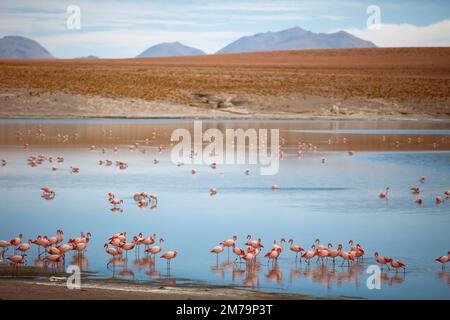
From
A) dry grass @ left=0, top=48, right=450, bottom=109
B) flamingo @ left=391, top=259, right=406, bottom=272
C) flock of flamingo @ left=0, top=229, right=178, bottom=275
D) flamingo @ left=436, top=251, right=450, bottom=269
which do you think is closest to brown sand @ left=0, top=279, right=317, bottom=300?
flock of flamingo @ left=0, top=229, right=178, bottom=275

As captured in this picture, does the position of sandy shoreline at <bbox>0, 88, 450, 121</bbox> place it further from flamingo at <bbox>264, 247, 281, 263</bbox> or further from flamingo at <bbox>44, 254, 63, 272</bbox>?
flamingo at <bbox>264, 247, 281, 263</bbox>

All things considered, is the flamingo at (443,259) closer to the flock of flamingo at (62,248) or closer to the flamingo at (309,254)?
the flamingo at (309,254)

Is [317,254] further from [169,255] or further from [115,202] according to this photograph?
[115,202]

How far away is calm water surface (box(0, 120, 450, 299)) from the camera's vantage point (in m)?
8.66

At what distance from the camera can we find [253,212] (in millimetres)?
12742

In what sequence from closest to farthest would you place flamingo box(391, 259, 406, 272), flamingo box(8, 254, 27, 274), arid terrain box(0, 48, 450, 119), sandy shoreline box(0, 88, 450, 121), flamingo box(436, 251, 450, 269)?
flamingo box(8, 254, 27, 274)
flamingo box(391, 259, 406, 272)
flamingo box(436, 251, 450, 269)
sandy shoreline box(0, 88, 450, 121)
arid terrain box(0, 48, 450, 119)

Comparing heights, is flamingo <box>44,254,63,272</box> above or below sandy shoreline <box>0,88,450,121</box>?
below

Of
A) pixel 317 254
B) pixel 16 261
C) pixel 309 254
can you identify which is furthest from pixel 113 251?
pixel 317 254

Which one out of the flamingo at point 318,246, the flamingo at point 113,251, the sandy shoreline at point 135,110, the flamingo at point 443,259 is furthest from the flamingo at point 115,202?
the sandy shoreline at point 135,110

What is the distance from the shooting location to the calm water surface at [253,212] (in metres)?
8.66

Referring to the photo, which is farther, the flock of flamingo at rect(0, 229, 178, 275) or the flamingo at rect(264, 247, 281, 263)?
the flamingo at rect(264, 247, 281, 263)

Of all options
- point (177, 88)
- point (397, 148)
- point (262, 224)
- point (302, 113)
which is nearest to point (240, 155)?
point (397, 148)

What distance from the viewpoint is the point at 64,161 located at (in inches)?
798
